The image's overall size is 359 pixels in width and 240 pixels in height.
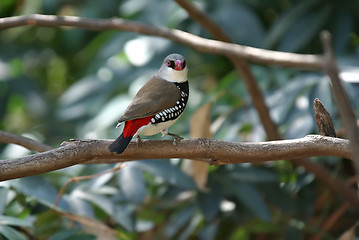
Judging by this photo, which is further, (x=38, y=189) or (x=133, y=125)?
(x=38, y=189)

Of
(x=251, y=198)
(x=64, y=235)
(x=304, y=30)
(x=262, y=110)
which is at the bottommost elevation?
(x=251, y=198)

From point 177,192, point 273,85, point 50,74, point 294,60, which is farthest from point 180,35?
point 50,74

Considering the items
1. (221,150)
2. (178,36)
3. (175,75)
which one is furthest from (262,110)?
(221,150)

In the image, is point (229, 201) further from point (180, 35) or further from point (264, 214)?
point (180, 35)

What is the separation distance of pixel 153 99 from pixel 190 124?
31.9 inches

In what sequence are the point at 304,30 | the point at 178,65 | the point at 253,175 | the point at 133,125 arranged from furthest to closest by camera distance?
the point at 304,30 < the point at 253,175 < the point at 178,65 < the point at 133,125

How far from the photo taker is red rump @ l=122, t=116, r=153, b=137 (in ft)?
5.99

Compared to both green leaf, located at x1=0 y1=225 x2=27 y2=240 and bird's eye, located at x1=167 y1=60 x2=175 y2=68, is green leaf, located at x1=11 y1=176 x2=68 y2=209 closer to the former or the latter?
green leaf, located at x1=0 y1=225 x2=27 y2=240

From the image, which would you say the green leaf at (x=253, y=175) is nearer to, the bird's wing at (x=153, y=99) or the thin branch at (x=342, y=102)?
the bird's wing at (x=153, y=99)

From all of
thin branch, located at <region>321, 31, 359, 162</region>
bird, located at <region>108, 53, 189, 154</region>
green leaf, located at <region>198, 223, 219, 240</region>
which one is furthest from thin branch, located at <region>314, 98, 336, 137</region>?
green leaf, located at <region>198, 223, 219, 240</region>

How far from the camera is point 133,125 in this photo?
6.19 feet

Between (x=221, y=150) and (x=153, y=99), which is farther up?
(x=153, y=99)

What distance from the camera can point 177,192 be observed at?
119 inches

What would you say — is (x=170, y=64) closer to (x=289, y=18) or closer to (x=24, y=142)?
(x=24, y=142)
